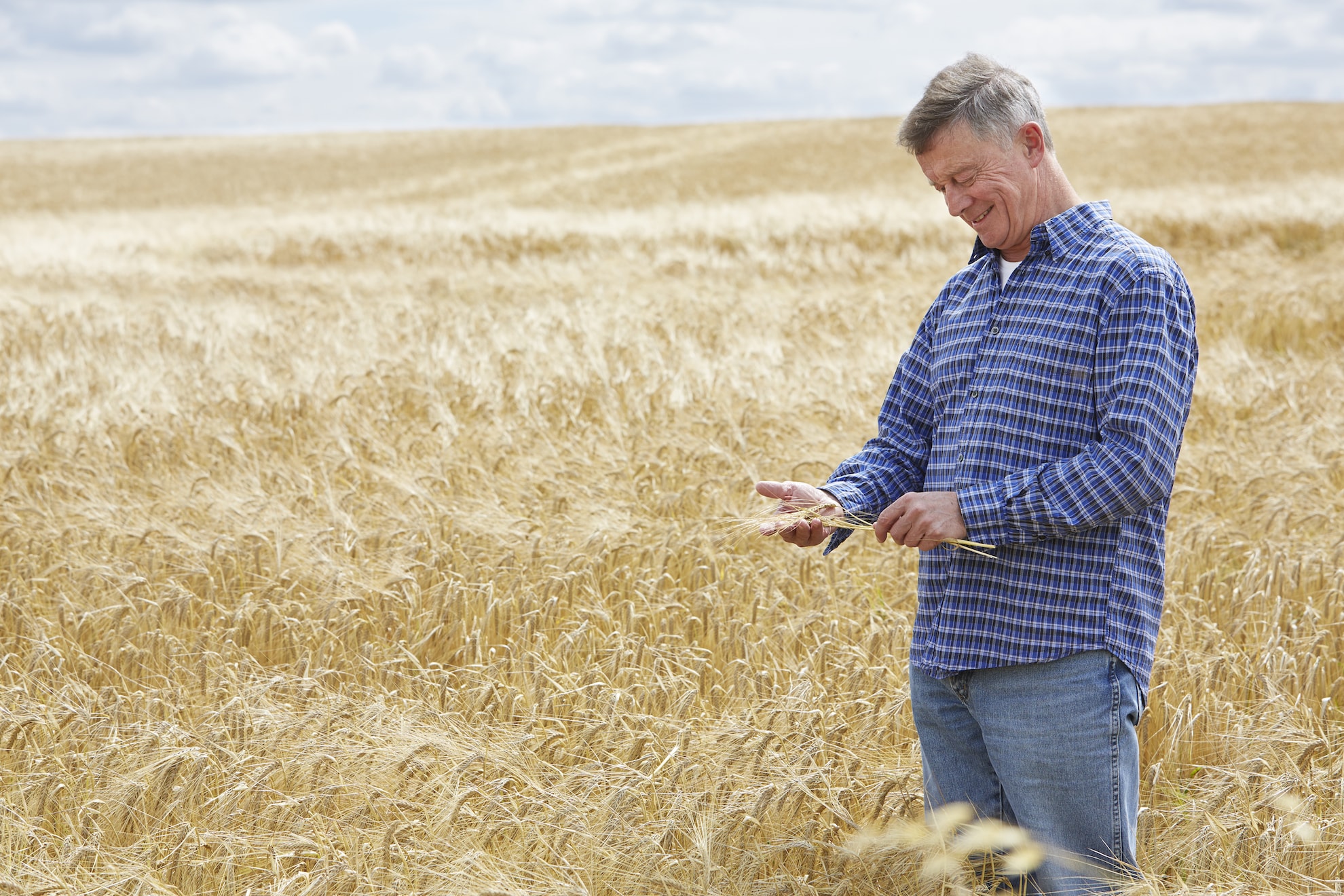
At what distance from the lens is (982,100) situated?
1.92 meters

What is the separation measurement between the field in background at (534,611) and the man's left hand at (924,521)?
66 centimetres

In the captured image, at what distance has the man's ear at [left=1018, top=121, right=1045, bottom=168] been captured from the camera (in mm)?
1940

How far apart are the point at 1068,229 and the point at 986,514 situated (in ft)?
1.81

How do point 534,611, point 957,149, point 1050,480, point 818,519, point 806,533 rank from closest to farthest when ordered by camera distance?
point 1050,480, point 957,149, point 818,519, point 806,533, point 534,611

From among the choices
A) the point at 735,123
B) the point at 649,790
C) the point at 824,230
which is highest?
the point at 735,123

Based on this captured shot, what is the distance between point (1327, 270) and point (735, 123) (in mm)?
45848

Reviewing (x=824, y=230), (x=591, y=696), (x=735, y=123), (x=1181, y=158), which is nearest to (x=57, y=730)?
(x=591, y=696)

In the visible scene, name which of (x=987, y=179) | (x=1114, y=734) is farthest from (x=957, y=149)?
(x=1114, y=734)

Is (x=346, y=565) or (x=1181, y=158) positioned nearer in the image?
(x=346, y=565)

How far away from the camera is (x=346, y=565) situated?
4.06m

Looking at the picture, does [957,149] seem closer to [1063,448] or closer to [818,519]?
[1063,448]

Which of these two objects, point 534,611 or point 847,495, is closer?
point 847,495

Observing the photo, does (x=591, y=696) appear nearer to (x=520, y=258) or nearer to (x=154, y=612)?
(x=154, y=612)

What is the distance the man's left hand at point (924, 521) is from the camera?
1917 millimetres
